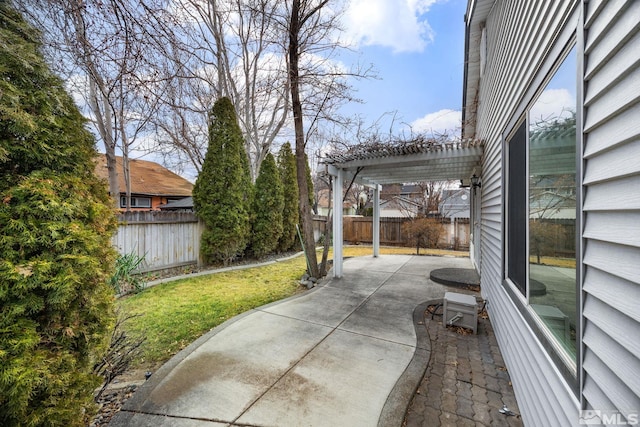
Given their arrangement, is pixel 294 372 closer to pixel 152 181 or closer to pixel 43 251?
pixel 43 251

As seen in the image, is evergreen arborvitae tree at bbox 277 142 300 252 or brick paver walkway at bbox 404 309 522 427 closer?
brick paver walkway at bbox 404 309 522 427

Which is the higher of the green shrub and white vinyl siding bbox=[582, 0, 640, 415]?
white vinyl siding bbox=[582, 0, 640, 415]

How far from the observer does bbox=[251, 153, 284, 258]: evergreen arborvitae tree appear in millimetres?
8852

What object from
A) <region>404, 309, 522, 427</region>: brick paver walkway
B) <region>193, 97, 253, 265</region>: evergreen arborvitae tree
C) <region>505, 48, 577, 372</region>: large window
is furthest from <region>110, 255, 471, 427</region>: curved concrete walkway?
<region>193, 97, 253, 265</region>: evergreen arborvitae tree

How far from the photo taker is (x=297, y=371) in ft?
8.61

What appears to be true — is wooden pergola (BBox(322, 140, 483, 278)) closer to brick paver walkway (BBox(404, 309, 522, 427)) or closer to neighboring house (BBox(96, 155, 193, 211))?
brick paver walkway (BBox(404, 309, 522, 427))

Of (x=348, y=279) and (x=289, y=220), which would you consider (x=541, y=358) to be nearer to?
(x=348, y=279)

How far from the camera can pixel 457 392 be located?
2.46 m

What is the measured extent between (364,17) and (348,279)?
598cm

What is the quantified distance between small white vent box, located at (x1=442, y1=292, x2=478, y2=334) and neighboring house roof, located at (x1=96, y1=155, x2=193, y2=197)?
18.7 meters

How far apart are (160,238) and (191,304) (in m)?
2.98

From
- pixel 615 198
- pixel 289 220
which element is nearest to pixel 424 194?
pixel 289 220

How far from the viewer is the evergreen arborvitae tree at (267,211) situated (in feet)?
29.0

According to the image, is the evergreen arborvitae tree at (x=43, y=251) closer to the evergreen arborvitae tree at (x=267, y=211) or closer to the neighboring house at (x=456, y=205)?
the evergreen arborvitae tree at (x=267, y=211)
